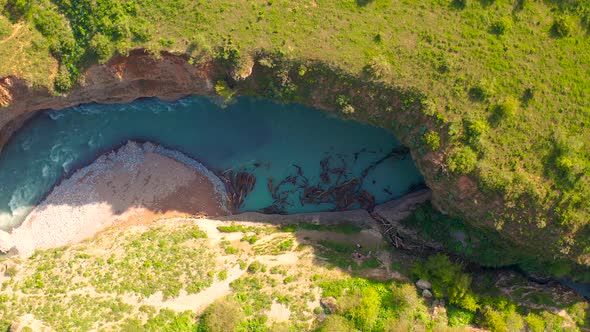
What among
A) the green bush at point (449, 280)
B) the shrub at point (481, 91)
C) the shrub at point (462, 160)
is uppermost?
the shrub at point (481, 91)

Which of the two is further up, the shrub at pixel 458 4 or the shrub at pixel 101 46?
the shrub at pixel 458 4

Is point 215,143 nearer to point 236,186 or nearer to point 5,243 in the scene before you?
point 236,186

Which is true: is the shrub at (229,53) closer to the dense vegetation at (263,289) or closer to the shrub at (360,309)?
the dense vegetation at (263,289)

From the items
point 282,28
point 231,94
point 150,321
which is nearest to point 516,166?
point 282,28

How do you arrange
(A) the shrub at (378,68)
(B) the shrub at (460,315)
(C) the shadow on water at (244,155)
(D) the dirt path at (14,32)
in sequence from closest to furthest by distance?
(A) the shrub at (378,68)
(D) the dirt path at (14,32)
(B) the shrub at (460,315)
(C) the shadow on water at (244,155)

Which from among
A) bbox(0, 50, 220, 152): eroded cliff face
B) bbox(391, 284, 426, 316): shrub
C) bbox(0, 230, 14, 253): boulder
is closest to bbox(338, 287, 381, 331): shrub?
bbox(391, 284, 426, 316): shrub

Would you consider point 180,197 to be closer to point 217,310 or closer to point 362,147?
point 217,310

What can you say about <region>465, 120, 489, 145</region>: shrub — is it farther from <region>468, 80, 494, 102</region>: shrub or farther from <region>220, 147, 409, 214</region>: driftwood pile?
<region>220, 147, 409, 214</region>: driftwood pile

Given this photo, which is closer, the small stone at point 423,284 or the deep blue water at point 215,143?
the small stone at point 423,284

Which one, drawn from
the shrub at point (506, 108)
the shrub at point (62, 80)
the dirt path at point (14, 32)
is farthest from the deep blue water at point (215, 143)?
the shrub at point (506, 108)
